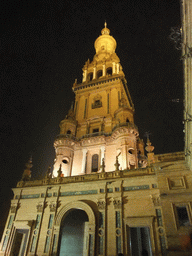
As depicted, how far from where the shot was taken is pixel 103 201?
18.3m

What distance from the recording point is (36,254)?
1770 centimetres

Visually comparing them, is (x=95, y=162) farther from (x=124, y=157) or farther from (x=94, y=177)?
(x=94, y=177)

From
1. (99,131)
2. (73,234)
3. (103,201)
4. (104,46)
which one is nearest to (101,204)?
(103,201)

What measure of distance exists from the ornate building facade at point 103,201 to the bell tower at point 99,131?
0.47 feet

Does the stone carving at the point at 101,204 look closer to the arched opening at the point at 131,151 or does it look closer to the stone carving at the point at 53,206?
the stone carving at the point at 53,206

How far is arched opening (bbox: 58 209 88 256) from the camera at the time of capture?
832 inches

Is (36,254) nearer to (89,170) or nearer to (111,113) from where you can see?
(89,170)

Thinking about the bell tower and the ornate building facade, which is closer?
the ornate building facade

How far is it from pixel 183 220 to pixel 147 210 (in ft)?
10.4

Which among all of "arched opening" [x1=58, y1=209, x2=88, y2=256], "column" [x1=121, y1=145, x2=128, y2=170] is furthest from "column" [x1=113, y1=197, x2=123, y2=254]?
"column" [x1=121, y1=145, x2=128, y2=170]

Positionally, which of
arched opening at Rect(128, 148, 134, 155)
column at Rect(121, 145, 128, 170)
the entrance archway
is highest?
arched opening at Rect(128, 148, 134, 155)

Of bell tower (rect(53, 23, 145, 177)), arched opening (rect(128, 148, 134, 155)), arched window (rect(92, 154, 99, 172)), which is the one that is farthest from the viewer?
arched window (rect(92, 154, 99, 172))

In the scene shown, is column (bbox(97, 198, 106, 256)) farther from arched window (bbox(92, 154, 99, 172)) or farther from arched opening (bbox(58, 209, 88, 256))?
arched window (bbox(92, 154, 99, 172))

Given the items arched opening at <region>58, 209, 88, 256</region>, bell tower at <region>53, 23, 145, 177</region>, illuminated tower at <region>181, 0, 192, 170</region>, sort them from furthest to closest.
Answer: bell tower at <region>53, 23, 145, 177</region>
arched opening at <region>58, 209, 88, 256</region>
illuminated tower at <region>181, 0, 192, 170</region>
